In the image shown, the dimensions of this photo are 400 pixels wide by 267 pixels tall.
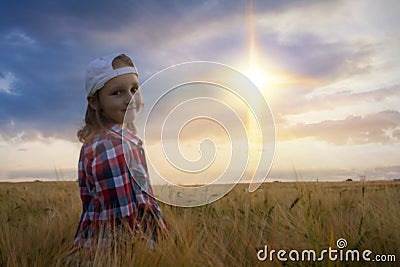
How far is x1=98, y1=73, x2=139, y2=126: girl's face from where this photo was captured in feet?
8.59

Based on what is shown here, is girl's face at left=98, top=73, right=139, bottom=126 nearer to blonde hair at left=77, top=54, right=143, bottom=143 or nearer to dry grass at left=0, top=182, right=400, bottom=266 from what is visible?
blonde hair at left=77, top=54, right=143, bottom=143

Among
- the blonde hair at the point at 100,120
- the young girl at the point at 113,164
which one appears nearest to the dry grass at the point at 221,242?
the young girl at the point at 113,164

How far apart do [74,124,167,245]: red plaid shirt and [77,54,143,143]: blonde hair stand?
0.11 m

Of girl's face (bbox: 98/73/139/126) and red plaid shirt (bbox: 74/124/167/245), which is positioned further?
girl's face (bbox: 98/73/139/126)

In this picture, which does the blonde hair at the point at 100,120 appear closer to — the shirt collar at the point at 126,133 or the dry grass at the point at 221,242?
the shirt collar at the point at 126,133

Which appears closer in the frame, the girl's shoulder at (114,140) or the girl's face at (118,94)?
the girl's shoulder at (114,140)

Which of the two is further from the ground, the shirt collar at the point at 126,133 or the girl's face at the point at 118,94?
the girl's face at the point at 118,94

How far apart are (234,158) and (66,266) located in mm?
1115

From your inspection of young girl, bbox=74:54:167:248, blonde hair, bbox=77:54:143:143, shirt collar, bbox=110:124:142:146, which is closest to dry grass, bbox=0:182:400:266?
young girl, bbox=74:54:167:248

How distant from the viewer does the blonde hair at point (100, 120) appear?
103 inches

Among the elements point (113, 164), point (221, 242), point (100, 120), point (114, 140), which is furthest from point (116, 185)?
point (221, 242)

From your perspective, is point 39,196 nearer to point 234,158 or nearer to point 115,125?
point 115,125

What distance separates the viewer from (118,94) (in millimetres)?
2654

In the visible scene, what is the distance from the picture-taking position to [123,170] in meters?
2.46
